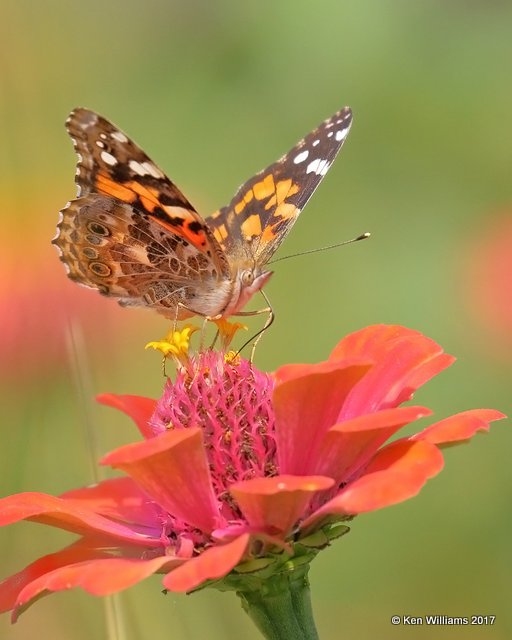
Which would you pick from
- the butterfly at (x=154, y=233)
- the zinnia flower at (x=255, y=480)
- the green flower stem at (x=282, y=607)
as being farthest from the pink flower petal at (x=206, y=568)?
the butterfly at (x=154, y=233)

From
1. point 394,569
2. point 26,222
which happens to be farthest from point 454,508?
point 26,222

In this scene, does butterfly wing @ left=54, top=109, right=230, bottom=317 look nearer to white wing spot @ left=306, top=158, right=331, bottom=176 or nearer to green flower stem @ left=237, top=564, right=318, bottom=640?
white wing spot @ left=306, top=158, right=331, bottom=176

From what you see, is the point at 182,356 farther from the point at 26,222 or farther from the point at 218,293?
the point at 26,222

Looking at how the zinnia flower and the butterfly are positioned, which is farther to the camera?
the butterfly

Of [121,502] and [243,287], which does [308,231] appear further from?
[121,502]

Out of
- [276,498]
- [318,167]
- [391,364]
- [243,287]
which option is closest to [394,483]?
[276,498]

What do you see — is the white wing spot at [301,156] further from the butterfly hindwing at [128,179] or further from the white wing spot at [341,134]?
the butterfly hindwing at [128,179]

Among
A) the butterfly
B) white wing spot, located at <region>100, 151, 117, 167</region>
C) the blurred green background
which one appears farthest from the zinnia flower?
white wing spot, located at <region>100, 151, 117, 167</region>
